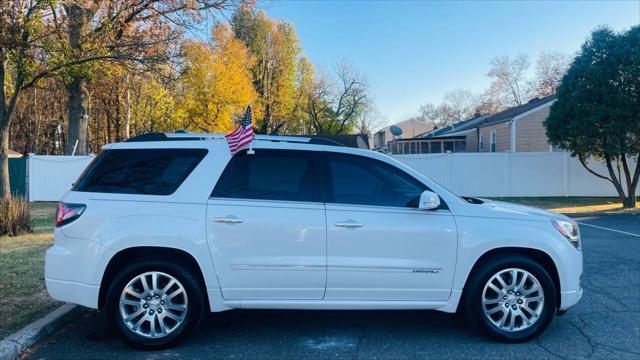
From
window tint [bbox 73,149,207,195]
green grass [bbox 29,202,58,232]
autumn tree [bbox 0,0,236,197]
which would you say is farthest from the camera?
green grass [bbox 29,202,58,232]

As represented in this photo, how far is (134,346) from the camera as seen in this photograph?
13.5ft

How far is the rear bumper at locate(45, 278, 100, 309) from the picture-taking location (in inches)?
163

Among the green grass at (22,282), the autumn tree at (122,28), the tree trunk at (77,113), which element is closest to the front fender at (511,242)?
the green grass at (22,282)

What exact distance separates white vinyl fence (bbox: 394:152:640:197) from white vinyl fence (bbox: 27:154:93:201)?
43.9 ft

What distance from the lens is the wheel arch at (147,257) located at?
4.18 m

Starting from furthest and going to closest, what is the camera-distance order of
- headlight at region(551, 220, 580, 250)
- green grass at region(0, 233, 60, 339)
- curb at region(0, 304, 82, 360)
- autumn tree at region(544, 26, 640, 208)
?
autumn tree at region(544, 26, 640, 208) < green grass at region(0, 233, 60, 339) < headlight at region(551, 220, 580, 250) < curb at region(0, 304, 82, 360)

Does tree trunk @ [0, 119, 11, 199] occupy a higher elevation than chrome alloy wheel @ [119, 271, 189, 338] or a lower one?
higher

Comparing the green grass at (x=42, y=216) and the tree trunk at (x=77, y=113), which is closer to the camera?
the green grass at (x=42, y=216)

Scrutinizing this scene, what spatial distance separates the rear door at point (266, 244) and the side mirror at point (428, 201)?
90 centimetres

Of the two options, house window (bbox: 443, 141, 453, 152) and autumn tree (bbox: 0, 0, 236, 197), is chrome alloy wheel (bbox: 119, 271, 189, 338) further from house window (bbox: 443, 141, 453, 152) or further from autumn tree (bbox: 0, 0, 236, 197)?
house window (bbox: 443, 141, 453, 152)

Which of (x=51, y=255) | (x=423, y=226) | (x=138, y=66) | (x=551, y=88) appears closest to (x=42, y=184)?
(x=138, y=66)

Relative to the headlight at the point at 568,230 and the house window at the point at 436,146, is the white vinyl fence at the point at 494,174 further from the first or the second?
the house window at the point at 436,146

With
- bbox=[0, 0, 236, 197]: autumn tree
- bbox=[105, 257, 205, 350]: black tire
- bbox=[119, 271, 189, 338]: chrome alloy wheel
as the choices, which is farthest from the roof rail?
bbox=[0, 0, 236, 197]: autumn tree

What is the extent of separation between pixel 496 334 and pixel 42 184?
19.3 meters
